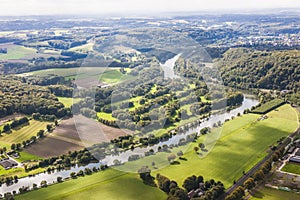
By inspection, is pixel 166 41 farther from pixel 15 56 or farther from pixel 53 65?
pixel 15 56

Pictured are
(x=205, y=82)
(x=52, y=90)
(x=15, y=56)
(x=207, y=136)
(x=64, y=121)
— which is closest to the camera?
(x=207, y=136)

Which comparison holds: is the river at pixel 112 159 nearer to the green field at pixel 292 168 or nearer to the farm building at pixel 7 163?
the farm building at pixel 7 163

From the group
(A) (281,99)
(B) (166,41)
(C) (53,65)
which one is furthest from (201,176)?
(C) (53,65)

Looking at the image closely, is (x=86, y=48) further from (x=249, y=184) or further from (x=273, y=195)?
(x=273, y=195)

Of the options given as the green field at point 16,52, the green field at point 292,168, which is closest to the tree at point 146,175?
the green field at point 292,168

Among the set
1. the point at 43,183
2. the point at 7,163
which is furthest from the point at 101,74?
the point at 43,183

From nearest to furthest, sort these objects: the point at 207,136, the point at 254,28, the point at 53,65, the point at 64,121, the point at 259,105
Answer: the point at 207,136 → the point at 64,121 → the point at 259,105 → the point at 53,65 → the point at 254,28

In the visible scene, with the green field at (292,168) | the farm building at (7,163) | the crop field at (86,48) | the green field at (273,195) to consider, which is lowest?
the farm building at (7,163)
